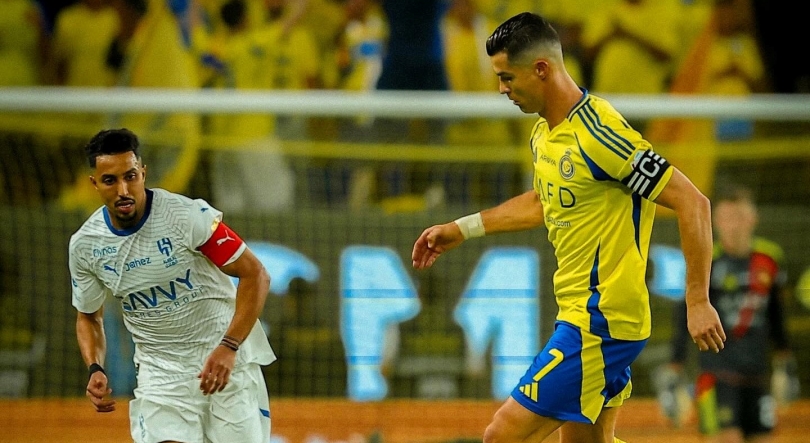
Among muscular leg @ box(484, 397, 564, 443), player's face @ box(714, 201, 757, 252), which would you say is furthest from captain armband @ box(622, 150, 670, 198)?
player's face @ box(714, 201, 757, 252)

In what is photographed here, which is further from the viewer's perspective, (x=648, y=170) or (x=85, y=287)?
(x=85, y=287)

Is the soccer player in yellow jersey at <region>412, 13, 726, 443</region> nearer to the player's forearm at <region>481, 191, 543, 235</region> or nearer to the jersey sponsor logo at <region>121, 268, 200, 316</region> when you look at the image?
the player's forearm at <region>481, 191, 543, 235</region>

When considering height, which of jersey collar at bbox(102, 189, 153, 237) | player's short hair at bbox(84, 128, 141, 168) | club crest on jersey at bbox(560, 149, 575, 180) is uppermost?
player's short hair at bbox(84, 128, 141, 168)

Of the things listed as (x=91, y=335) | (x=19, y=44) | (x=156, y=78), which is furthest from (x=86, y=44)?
(x=91, y=335)

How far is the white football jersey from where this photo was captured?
18.4 ft

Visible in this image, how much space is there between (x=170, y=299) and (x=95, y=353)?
16.8 inches

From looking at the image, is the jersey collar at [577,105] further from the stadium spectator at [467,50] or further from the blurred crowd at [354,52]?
the stadium spectator at [467,50]

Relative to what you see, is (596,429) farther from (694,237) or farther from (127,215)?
(127,215)

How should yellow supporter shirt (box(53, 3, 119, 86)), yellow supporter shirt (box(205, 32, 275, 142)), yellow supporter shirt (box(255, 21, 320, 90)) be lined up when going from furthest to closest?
yellow supporter shirt (box(53, 3, 119, 86))
yellow supporter shirt (box(255, 21, 320, 90))
yellow supporter shirt (box(205, 32, 275, 142))

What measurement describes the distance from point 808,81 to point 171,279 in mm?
8543

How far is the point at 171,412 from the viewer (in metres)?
5.65

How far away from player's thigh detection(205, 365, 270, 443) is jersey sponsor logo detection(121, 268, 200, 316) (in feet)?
1.31

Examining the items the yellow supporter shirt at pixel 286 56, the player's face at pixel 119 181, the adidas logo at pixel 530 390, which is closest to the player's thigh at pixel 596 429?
the adidas logo at pixel 530 390

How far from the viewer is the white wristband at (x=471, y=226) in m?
5.86
